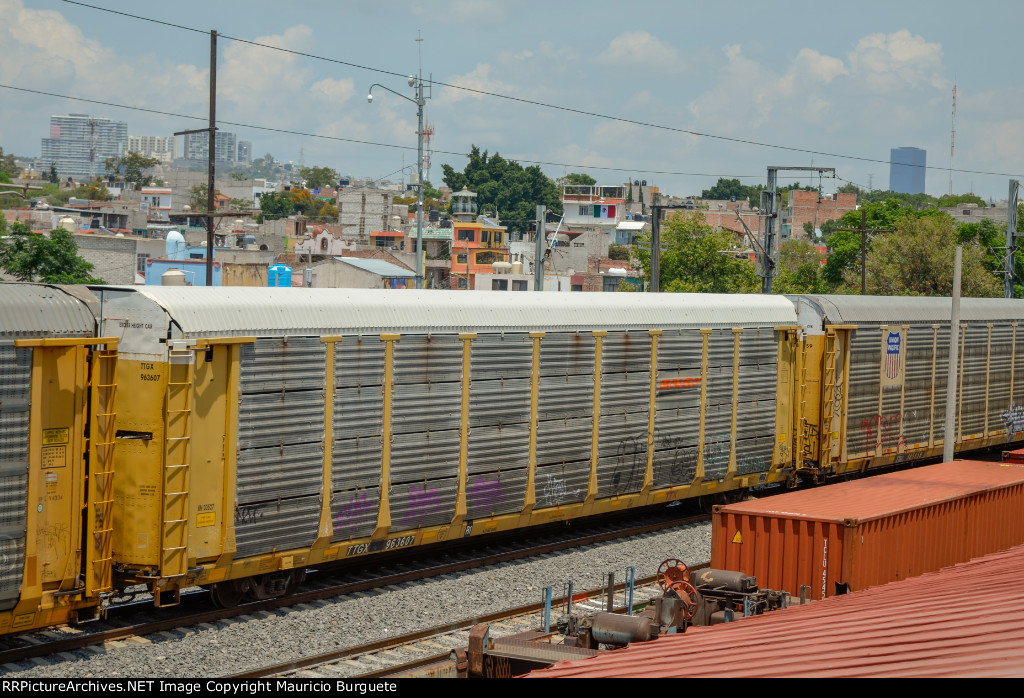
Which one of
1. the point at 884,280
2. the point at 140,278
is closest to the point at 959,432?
the point at 884,280

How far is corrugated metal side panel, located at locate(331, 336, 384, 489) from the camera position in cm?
1496

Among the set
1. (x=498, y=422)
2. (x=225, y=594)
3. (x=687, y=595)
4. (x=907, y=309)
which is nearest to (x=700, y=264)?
(x=907, y=309)

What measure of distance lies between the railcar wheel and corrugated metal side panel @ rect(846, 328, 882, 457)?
1499 cm

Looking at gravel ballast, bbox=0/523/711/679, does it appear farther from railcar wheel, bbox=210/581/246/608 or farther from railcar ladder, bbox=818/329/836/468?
railcar ladder, bbox=818/329/836/468

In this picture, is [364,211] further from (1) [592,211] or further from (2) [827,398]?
(2) [827,398]

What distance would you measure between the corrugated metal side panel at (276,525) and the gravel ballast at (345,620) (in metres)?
0.92

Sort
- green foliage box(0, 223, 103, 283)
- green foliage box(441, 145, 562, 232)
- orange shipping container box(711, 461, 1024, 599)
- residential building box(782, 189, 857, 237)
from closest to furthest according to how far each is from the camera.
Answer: orange shipping container box(711, 461, 1024, 599)
green foliage box(0, 223, 103, 283)
green foliage box(441, 145, 562, 232)
residential building box(782, 189, 857, 237)

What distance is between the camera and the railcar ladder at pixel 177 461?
12.8m

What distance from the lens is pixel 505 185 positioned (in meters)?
171

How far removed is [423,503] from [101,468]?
505 centimetres

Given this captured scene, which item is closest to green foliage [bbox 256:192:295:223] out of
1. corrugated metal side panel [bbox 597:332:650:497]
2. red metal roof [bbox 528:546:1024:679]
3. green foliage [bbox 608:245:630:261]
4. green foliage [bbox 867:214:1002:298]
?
green foliage [bbox 608:245:630:261]

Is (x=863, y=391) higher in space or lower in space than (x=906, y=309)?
lower

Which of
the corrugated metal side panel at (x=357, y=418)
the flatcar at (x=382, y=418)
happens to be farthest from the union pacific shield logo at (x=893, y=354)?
the corrugated metal side panel at (x=357, y=418)

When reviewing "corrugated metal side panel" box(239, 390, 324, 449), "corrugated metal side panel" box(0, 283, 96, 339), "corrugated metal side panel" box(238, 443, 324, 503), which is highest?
"corrugated metal side panel" box(0, 283, 96, 339)
